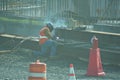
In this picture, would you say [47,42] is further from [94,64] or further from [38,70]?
[38,70]

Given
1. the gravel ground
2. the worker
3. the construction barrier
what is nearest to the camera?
the construction barrier

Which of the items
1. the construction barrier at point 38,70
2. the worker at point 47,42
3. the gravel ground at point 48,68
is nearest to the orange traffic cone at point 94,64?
the gravel ground at point 48,68

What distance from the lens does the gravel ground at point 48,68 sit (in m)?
12.5

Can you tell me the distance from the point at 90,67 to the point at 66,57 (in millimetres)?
4184

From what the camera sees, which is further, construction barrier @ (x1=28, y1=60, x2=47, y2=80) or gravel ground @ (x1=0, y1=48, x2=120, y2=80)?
gravel ground @ (x1=0, y1=48, x2=120, y2=80)

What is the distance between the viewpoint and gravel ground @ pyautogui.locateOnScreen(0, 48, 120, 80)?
12.5 metres

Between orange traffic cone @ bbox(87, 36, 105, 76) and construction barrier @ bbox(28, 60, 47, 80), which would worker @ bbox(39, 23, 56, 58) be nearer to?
orange traffic cone @ bbox(87, 36, 105, 76)

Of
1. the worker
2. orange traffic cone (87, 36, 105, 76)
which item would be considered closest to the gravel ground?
orange traffic cone (87, 36, 105, 76)

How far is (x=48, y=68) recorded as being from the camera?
1412cm

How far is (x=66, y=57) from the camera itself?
16719mm

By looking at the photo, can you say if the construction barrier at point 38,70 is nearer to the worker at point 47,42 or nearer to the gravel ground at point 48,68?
the gravel ground at point 48,68

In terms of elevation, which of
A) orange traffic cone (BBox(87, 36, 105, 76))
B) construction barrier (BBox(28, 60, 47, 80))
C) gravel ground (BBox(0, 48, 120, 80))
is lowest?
gravel ground (BBox(0, 48, 120, 80))

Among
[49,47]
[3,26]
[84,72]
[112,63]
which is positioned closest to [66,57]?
[49,47]

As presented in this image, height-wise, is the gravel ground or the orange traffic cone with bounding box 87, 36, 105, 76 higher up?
the orange traffic cone with bounding box 87, 36, 105, 76
